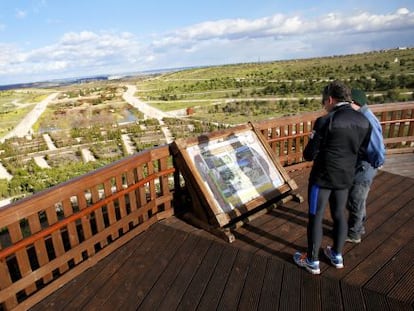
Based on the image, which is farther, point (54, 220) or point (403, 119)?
point (403, 119)

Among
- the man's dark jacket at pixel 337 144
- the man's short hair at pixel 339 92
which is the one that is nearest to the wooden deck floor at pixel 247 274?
the man's dark jacket at pixel 337 144

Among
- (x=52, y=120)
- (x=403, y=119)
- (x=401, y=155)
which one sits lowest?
(x=52, y=120)

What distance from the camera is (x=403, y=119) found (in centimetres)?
706

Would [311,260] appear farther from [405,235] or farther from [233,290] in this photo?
[405,235]

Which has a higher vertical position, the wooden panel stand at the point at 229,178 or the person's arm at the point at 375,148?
the person's arm at the point at 375,148

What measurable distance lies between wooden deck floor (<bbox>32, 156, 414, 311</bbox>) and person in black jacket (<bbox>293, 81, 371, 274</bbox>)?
0.57m

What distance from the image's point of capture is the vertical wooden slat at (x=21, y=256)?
9.90 ft

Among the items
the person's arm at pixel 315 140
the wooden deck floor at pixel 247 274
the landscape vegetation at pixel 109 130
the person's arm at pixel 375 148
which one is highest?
the person's arm at pixel 315 140

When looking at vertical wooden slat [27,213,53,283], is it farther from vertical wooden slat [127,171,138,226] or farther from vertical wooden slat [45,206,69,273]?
vertical wooden slat [127,171,138,226]

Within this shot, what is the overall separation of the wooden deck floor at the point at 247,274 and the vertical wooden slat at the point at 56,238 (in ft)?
0.64

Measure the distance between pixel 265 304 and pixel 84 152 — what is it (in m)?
26.6

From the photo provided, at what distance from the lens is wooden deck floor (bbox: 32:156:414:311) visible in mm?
3066

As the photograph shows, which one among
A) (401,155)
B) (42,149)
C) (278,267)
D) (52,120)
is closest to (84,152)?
(42,149)

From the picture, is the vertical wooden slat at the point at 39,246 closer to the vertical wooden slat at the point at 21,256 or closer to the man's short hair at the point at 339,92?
the vertical wooden slat at the point at 21,256
